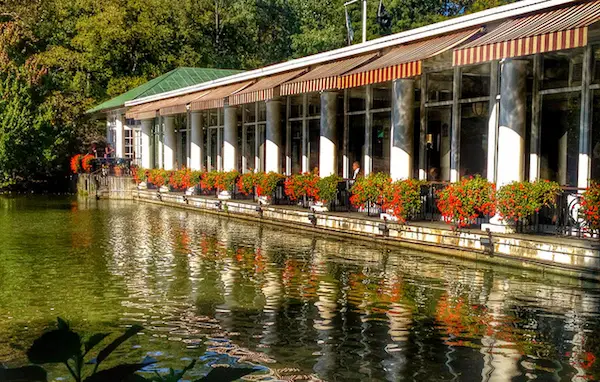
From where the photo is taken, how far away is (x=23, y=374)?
1.82 meters

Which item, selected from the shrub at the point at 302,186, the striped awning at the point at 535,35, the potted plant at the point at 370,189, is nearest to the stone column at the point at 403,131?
the potted plant at the point at 370,189

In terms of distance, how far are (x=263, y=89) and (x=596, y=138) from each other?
1014cm

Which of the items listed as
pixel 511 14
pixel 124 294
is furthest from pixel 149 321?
pixel 511 14

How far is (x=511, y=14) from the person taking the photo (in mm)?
13586

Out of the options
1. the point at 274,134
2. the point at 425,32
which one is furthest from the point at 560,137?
the point at 274,134

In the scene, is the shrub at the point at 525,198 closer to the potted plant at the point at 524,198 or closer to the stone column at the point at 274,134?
the potted plant at the point at 524,198

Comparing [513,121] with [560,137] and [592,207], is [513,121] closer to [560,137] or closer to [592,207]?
[560,137]

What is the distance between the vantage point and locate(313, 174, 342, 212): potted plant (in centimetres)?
1906

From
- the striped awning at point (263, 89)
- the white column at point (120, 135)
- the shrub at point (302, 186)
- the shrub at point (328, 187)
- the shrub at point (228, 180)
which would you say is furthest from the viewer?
the white column at point (120, 135)

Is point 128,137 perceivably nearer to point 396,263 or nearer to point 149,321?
point 396,263

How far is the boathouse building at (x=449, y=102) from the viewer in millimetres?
13174

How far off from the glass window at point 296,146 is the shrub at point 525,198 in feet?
Result: 39.3

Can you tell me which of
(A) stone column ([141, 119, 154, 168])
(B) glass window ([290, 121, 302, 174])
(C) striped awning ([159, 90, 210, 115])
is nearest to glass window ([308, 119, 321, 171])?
(B) glass window ([290, 121, 302, 174])

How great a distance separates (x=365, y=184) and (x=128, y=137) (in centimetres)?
2748
